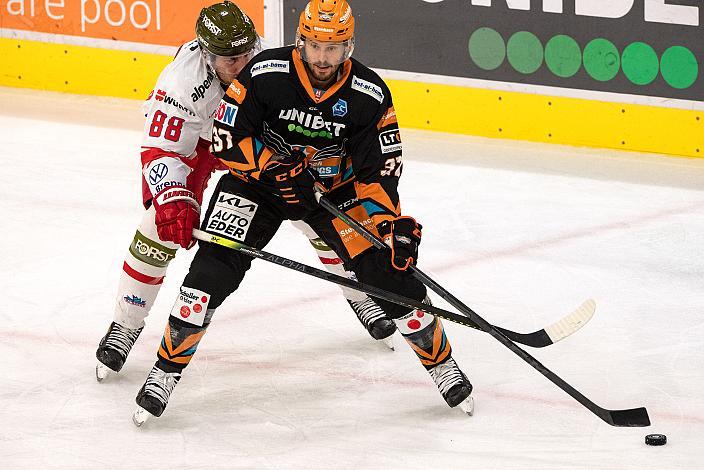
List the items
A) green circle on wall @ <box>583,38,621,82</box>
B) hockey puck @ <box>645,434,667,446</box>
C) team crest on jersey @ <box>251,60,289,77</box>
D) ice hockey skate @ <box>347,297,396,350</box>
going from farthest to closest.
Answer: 1. green circle on wall @ <box>583,38,621,82</box>
2. ice hockey skate @ <box>347,297,396,350</box>
3. team crest on jersey @ <box>251,60,289,77</box>
4. hockey puck @ <box>645,434,667,446</box>

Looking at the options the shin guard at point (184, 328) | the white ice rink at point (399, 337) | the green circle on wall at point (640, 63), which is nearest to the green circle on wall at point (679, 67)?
the green circle on wall at point (640, 63)

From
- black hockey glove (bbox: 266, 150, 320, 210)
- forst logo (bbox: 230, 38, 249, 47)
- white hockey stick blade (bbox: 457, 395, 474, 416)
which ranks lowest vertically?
white hockey stick blade (bbox: 457, 395, 474, 416)

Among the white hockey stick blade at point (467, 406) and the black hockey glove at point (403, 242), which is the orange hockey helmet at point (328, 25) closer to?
the black hockey glove at point (403, 242)

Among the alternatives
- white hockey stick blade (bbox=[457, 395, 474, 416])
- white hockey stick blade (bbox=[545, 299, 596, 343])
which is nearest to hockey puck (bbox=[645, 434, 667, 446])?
white hockey stick blade (bbox=[545, 299, 596, 343])

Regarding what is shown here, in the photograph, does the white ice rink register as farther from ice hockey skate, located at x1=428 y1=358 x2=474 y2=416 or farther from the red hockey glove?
the red hockey glove

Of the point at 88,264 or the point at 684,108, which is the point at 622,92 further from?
the point at 88,264

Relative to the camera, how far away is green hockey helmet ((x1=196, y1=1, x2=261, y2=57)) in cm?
356

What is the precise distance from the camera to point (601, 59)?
240 inches

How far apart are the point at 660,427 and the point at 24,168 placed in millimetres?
3612

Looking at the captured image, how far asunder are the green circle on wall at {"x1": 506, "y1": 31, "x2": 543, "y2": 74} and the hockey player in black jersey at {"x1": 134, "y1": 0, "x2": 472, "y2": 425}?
9.52 ft

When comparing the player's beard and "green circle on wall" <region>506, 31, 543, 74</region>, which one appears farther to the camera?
"green circle on wall" <region>506, 31, 543, 74</region>

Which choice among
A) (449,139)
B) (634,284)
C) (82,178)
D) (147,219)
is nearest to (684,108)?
(449,139)

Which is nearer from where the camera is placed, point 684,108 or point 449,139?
point 684,108

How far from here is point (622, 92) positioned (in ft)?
20.0
